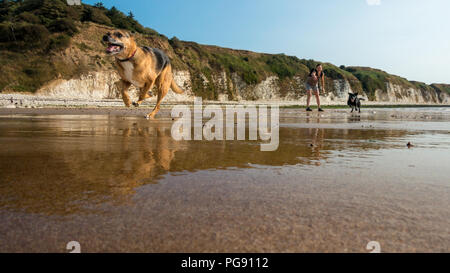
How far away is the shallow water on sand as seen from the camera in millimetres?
1269

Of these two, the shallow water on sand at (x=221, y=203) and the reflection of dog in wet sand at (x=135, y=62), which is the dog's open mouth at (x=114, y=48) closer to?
the reflection of dog in wet sand at (x=135, y=62)

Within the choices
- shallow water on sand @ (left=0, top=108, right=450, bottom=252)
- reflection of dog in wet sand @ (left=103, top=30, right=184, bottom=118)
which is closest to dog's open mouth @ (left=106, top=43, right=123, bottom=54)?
reflection of dog in wet sand @ (left=103, top=30, right=184, bottom=118)

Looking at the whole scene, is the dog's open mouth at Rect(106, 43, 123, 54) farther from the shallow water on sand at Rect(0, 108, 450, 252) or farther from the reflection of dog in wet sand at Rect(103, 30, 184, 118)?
the shallow water on sand at Rect(0, 108, 450, 252)

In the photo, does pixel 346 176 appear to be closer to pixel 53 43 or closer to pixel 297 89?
pixel 53 43

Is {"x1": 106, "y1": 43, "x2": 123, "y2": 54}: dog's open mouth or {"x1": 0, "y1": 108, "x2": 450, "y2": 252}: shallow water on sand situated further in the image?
{"x1": 106, "y1": 43, "x2": 123, "y2": 54}: dog's open mouth

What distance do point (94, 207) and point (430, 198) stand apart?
6.16ft

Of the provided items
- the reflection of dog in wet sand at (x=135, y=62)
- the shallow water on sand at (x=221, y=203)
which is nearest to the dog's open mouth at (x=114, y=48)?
the reflection of dog in wet sand at (x=135, y=62)

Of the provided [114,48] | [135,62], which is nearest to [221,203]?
[114,48]

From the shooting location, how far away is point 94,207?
5.40 ft

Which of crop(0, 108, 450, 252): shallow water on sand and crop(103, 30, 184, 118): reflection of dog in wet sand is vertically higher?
crop(103, 30, 184, 118): reflection of dog in wet sand

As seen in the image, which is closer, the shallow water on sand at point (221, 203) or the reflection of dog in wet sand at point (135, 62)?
the shallow water on sand at point (221, 203)

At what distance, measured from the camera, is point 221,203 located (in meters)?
1.75

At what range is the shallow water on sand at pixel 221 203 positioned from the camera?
1.27 m
